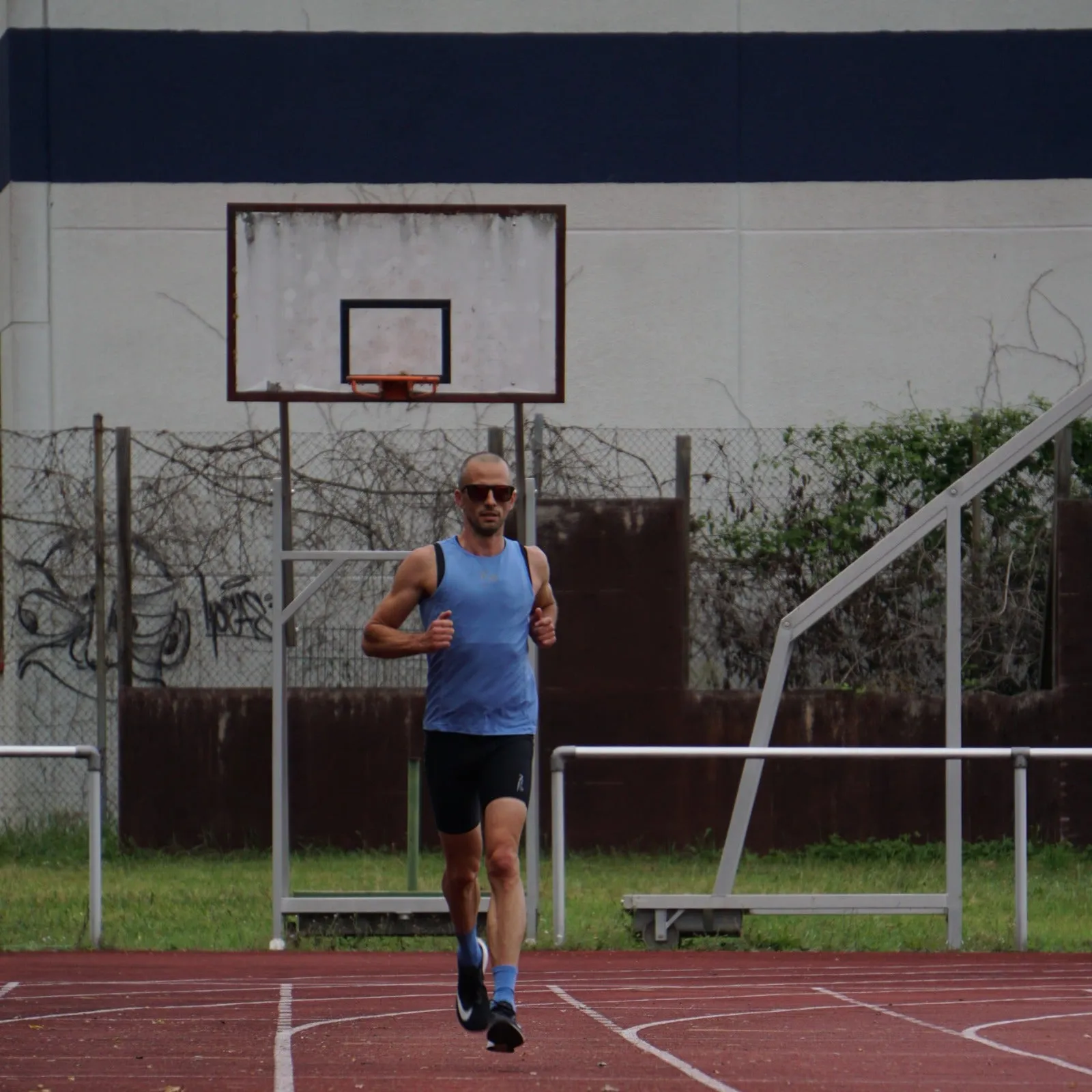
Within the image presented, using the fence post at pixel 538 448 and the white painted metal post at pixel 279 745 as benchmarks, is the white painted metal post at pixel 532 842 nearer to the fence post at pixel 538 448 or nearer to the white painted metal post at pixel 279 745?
the white painted metal post at pixel 279 745

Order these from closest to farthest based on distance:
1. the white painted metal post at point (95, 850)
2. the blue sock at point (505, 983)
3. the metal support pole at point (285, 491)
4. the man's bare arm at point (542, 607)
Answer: the blue sock at point (505, 983)
the man's bare arm at point (542, 607)
the white painted metal post at point (95, 850)
the metal support pole at point (285, 491)

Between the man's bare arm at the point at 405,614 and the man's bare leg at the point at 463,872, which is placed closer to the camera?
the man's bare arm at the point at 405,614

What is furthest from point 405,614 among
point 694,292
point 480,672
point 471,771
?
point 694,292

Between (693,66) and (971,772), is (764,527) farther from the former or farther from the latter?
(693,66)

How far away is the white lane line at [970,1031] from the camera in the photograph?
6641mm

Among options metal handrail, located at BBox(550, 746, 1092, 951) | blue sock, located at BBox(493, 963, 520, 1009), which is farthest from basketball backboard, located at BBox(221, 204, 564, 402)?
blue sock, located at BBox(493, 963, 520, 1009)

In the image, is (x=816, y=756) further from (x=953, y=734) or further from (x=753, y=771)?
(x=953, y=734)

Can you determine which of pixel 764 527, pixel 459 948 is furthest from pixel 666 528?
pixel 459 948

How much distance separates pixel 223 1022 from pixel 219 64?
40.0 ft

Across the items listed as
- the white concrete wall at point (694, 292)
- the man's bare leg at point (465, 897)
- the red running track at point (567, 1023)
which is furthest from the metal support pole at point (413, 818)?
the white concrete wall at point (694, 292)

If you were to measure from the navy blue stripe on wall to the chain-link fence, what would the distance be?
3725mm

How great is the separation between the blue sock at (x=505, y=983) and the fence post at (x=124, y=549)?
27.7ft

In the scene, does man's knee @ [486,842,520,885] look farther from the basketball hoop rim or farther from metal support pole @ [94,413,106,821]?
metal support pole @ [94,413,106,821]

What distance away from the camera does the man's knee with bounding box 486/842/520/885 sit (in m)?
6.70
